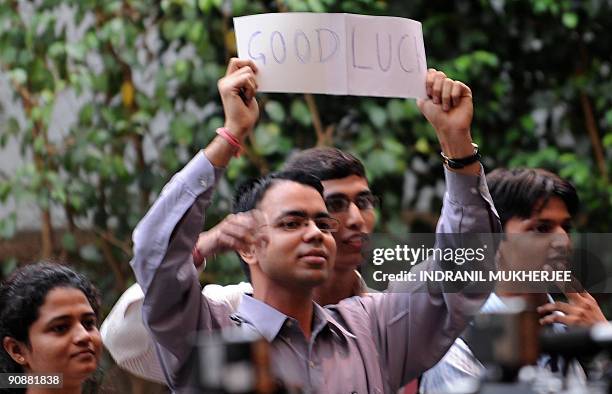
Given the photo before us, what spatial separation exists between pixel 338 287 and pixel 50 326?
1.94ft

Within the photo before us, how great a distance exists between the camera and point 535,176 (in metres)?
2.88

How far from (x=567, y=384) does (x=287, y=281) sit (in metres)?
0.86

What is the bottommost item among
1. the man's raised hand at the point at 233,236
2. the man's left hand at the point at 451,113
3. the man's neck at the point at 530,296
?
the man's neck at the point at 530,296

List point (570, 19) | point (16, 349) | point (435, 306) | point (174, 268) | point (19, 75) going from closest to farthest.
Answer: point (174, 268)
point (435, 306)
point (16, 349)
point (19, 75)
point (570, 19)

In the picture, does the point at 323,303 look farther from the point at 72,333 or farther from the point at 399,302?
the point at 72,333

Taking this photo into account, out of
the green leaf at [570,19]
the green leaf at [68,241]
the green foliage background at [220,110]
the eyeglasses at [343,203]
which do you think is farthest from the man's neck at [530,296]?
the green leaf at [68,241]

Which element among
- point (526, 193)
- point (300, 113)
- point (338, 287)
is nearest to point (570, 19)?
point (300, 113)

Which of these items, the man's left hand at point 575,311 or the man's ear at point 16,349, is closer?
the man's left hand at point 575,311

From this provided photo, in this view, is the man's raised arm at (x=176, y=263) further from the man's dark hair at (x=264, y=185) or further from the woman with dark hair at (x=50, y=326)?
the woman with dark hair at (x=50, y=326)

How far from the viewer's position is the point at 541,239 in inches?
106

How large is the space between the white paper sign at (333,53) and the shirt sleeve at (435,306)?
209 millimetres

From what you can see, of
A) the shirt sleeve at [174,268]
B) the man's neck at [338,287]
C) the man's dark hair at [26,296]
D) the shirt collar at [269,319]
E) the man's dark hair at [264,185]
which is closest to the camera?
the shirt sleeve at [174,268]

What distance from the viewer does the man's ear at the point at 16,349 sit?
2584mm

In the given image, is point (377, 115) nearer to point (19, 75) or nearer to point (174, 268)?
point (19, 75)
